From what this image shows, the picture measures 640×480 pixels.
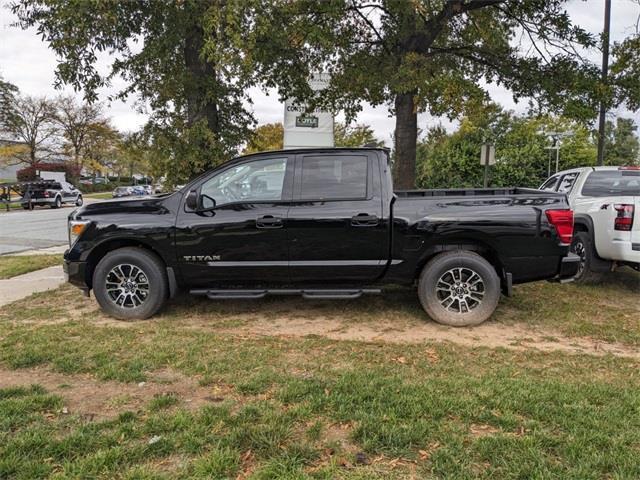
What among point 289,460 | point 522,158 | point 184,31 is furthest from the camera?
point 522,158

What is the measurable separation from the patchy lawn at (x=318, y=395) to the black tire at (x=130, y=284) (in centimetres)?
20

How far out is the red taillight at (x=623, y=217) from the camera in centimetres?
655

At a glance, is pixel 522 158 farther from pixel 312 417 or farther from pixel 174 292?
pixel 312 417

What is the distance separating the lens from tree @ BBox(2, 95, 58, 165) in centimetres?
4088

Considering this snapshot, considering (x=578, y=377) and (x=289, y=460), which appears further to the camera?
(x=578, y=377)

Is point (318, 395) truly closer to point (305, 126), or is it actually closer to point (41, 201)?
point (305, 126)

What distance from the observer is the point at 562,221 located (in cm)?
521

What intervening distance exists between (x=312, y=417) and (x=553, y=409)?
162 cm

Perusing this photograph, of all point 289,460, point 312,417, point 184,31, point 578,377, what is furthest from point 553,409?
point 184,31

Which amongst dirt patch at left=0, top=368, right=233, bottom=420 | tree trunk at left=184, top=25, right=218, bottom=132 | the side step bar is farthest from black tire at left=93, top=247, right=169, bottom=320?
tree trunk at left=184, top=25, right=218, bottom=132

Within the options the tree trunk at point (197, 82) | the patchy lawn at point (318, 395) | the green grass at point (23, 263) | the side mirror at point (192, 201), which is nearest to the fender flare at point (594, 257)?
the patchy lawn at point (318, 395)

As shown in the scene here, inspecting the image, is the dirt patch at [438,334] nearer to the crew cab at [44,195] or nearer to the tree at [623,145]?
the crew cab at [44,195]

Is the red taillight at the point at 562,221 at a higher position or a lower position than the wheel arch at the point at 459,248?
higher

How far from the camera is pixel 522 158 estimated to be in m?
21.9
